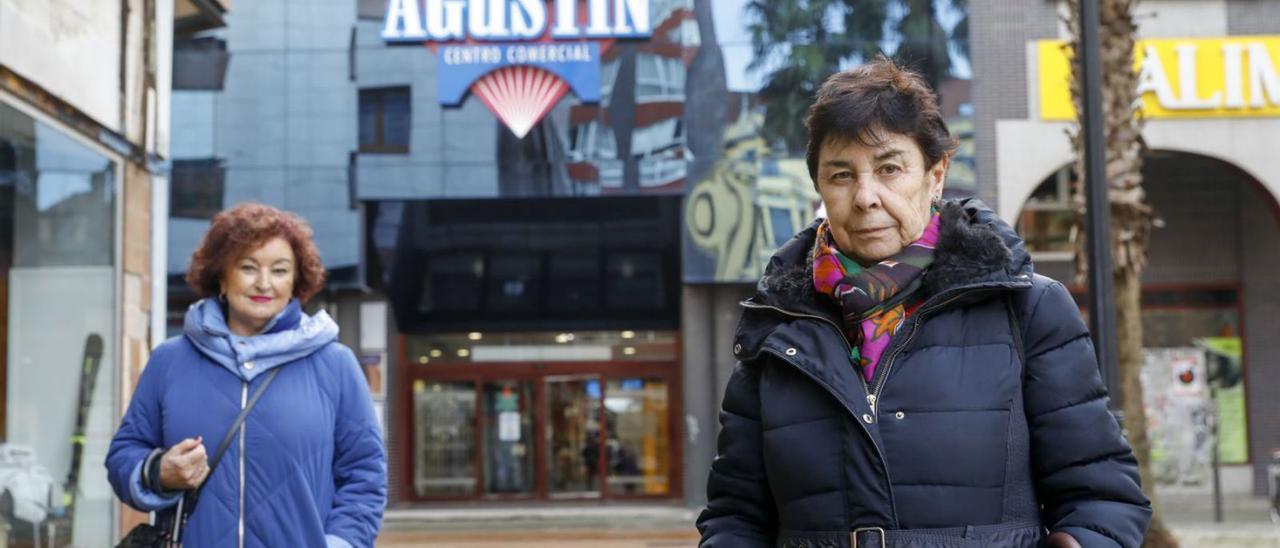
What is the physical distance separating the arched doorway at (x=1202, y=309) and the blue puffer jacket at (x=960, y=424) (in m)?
20.0

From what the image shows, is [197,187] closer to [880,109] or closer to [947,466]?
[880,109]

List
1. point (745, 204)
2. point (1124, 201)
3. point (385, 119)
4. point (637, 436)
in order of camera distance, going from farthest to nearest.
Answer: point (637, 436) → point (385, 119) → point (745, 204) → point (1124, 201)

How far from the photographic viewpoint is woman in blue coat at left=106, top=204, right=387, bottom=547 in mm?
4070

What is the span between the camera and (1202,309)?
22.5 meters

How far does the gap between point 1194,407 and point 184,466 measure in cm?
2086

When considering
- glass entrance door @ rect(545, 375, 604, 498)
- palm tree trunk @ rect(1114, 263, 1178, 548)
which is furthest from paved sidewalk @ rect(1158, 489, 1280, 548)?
glass entrance door @ rect(545, 375, 604, 498)

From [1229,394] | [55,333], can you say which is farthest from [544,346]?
[55,333]

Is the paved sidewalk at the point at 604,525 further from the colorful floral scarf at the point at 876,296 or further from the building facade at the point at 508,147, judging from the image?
the colorful floral scarf at the point at 876,296

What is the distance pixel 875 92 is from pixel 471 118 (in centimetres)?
1899

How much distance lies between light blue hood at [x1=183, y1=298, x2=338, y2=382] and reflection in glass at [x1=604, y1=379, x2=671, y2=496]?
61.4 feet

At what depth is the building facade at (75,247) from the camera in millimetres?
8000

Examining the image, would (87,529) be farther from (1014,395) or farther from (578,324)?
(578,324)

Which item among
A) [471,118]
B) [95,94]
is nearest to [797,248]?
[95,94]

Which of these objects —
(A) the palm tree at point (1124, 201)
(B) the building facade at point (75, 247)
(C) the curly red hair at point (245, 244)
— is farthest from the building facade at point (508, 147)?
(C) the curly red hair at point (245, 244)
